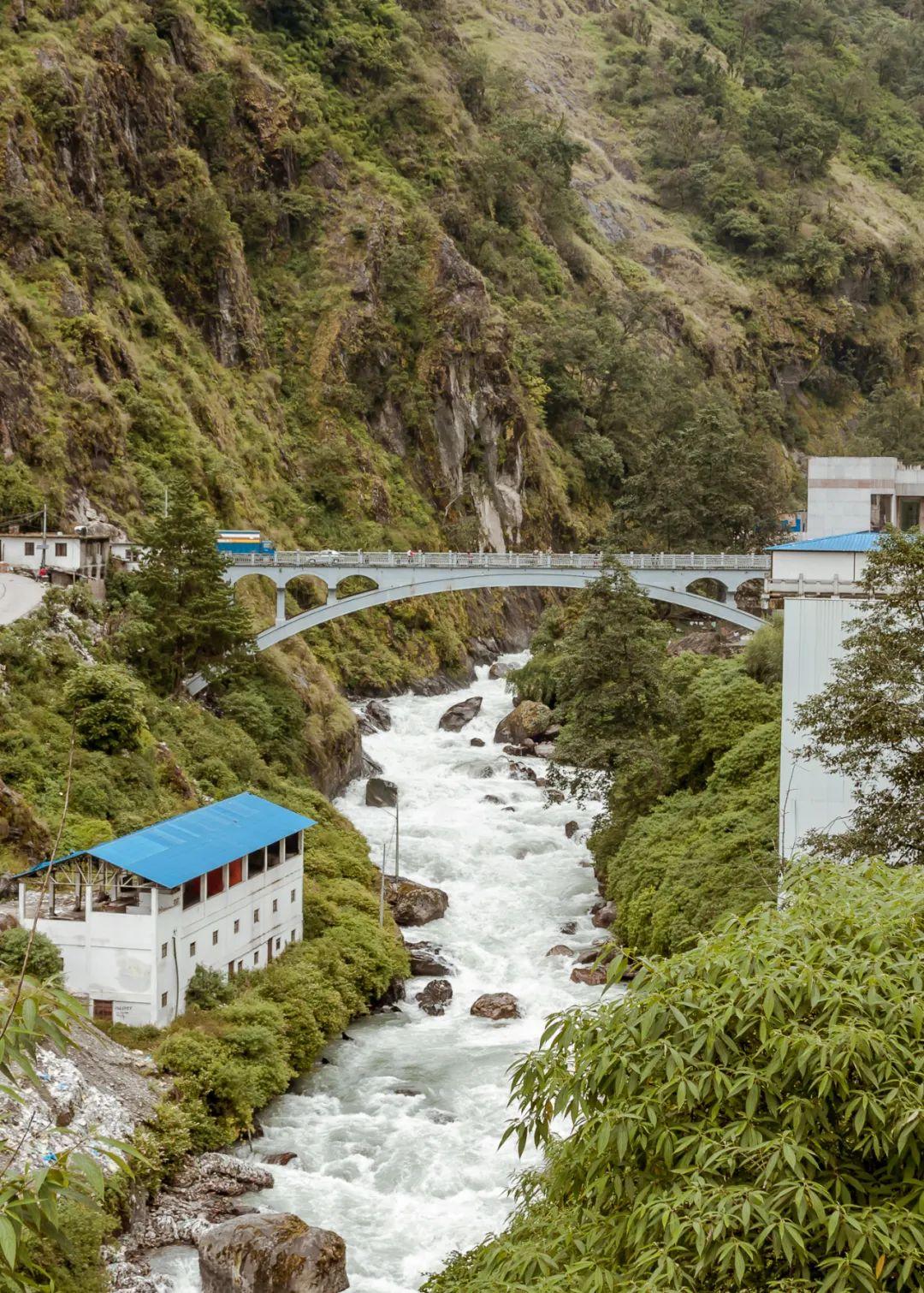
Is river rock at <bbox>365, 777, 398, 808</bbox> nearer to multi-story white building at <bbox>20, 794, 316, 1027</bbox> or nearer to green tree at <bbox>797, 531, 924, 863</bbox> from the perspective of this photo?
multi-story white building at <bbox>20, 794, 316, 1027</bbox>

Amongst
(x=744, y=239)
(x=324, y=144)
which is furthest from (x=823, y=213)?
(x=324, y=144)

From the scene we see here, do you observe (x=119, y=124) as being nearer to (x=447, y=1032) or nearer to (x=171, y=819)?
(x=171, y=819)

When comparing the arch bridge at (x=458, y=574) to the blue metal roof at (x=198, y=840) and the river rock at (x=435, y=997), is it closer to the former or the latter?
the blue metal roof at (x=198, y=840)

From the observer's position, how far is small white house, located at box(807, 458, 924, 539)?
34.8m

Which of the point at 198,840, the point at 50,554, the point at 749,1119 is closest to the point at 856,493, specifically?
the point at 198,840

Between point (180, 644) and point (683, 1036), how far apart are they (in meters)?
36.2

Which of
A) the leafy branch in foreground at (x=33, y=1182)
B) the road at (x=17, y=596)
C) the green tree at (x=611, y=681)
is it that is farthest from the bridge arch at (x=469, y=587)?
the leafy branch in foreground at (x=33, y=1182)

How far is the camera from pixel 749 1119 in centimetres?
840

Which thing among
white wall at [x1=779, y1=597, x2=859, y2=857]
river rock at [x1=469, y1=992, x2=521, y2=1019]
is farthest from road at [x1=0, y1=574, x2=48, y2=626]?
white wall at [x1=779, y1=597, x2=859, y2=857]

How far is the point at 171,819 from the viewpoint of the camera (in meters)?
29.1

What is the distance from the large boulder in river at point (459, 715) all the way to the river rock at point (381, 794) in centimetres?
837

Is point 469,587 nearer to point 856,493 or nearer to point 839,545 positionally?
point 856,493

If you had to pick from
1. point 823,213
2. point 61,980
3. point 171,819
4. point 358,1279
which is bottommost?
point 358,1279

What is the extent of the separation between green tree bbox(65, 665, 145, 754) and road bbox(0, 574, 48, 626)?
4175 mm
